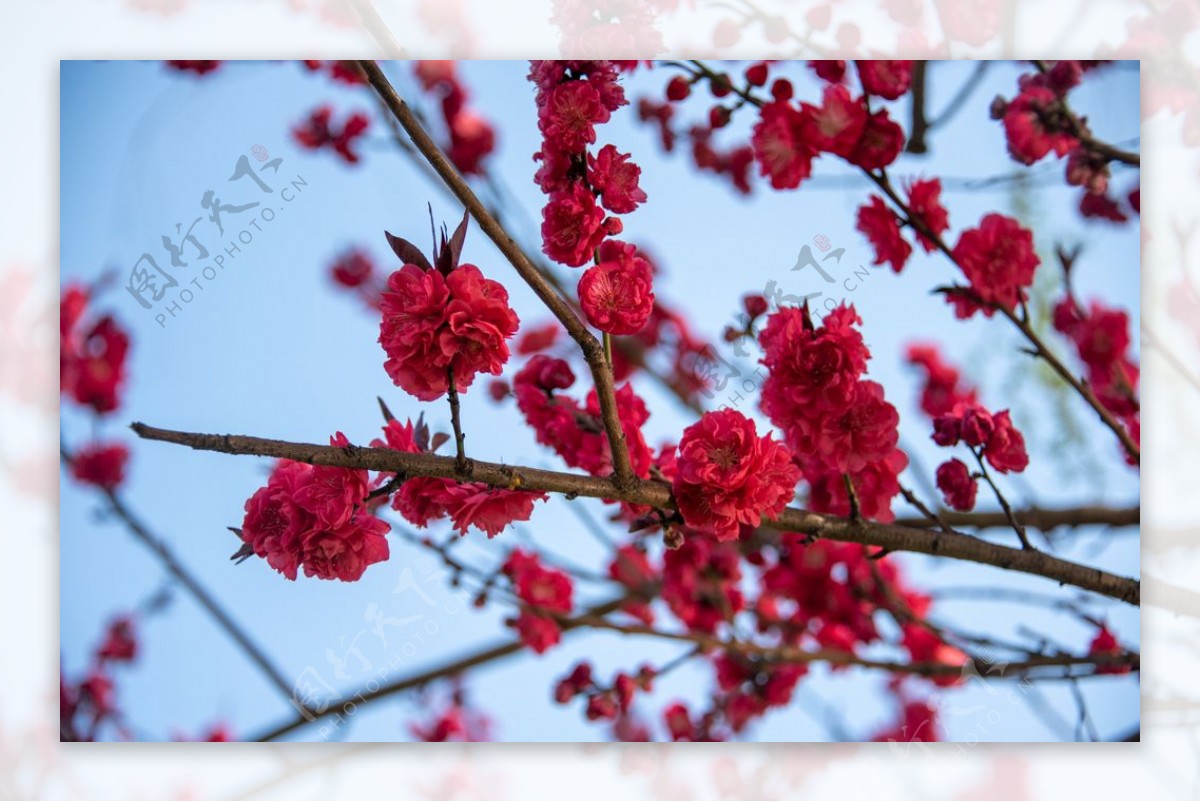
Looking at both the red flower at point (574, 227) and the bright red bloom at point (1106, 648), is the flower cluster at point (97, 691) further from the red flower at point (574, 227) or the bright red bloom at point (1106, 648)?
the bright red bloom at point (1106, 648)

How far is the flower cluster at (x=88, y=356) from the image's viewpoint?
150 centimetres

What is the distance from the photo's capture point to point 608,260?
3.86 feet

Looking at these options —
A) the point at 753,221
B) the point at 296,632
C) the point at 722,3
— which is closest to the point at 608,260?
the point at 753,221

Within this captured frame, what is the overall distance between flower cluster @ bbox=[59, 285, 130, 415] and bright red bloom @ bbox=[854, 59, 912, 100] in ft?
4.05

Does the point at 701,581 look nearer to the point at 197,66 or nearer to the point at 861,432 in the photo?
the point at 861,432

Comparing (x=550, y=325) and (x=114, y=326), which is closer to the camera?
(x=114, y=326)

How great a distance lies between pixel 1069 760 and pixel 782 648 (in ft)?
1.58

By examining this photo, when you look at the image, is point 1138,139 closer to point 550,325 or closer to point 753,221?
point 753,221

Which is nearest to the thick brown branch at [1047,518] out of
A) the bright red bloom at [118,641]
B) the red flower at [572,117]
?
the red flower at [572,117]

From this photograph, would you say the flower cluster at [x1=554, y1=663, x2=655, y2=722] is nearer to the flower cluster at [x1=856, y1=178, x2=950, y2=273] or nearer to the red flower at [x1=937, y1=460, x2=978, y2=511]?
the red flower at [x1=937, y1=460, x2=978, y2=511]

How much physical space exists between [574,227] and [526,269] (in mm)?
120

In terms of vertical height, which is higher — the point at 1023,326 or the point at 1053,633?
the point at 1023,326

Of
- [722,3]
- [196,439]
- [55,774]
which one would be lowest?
[55,774]

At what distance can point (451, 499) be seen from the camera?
1.13 meters
